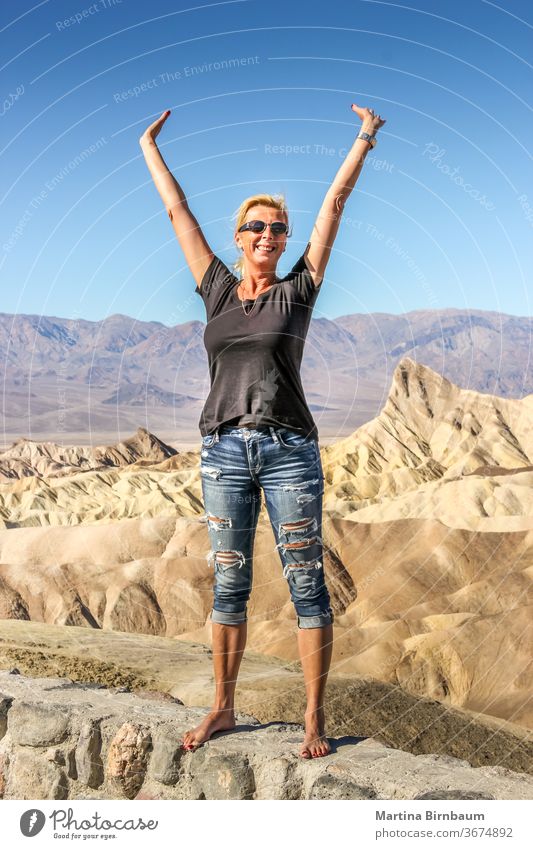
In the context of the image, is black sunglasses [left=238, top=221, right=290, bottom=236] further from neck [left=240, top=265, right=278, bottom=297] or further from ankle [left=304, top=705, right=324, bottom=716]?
ankle [left=304, top=705, right=324, bottom=716]

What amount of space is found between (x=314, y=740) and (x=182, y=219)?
258 centimetres

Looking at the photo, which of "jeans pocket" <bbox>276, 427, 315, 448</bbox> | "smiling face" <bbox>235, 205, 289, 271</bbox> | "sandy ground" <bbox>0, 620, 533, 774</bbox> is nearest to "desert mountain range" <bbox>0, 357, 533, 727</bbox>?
"sandy ground" <bbox>0, 620, 533, 774</bbox>

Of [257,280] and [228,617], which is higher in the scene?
[257,280]

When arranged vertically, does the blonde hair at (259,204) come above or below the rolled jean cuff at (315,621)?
above

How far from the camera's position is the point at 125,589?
65.9 ft

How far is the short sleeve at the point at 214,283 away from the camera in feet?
14.4

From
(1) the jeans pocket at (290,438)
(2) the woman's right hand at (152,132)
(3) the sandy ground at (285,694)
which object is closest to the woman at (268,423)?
(1) the jeans pocket at (290,438)

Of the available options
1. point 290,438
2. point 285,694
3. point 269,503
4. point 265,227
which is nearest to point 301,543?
point 269,503

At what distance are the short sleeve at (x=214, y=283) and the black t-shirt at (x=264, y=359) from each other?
0.12 metres

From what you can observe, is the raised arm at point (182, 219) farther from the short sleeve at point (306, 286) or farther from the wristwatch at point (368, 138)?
the wristwatch at point (368, 138)

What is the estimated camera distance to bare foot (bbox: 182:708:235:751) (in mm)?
4527

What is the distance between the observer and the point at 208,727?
459cm

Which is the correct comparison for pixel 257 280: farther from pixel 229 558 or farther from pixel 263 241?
pixel 229 558
